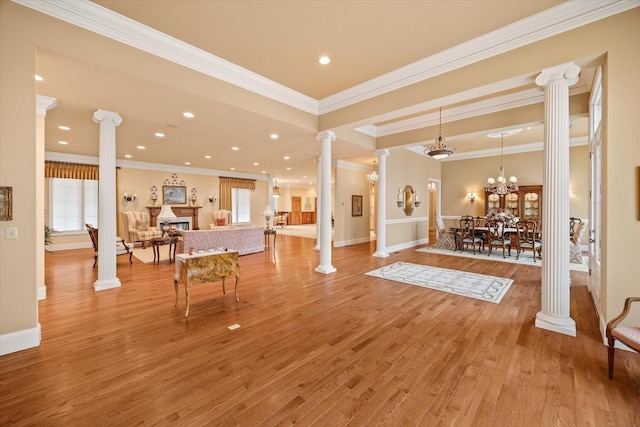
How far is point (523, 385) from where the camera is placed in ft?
6.72

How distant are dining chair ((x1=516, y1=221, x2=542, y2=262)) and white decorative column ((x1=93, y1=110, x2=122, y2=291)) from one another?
8.61 metres

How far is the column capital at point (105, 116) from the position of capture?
Answer: 422 cm

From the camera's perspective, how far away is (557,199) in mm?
2908

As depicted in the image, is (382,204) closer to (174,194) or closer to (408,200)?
(408,200)

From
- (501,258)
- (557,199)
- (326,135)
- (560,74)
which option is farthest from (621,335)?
(501,258)

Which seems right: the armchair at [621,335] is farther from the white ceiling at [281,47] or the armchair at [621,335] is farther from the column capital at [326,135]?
the column capital at [326,135]

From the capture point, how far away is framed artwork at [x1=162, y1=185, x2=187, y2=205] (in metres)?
10.1

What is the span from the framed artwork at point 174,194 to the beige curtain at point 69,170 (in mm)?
2141

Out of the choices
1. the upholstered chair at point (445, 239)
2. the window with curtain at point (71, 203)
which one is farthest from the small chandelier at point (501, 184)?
the window with curtain at point (71, 203)

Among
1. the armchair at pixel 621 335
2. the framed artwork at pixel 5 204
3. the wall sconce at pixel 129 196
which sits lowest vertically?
the armchair at pixel 621 335

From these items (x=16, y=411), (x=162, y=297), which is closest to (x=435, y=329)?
(x=16, y=411)

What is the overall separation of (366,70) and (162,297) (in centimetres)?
460

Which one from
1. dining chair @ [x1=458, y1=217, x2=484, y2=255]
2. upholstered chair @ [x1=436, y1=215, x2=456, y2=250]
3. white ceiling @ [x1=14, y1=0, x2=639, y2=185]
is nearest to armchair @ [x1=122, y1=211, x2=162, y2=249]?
white ceiling @ [x1=14, y1=0, x2=639, y2=185]

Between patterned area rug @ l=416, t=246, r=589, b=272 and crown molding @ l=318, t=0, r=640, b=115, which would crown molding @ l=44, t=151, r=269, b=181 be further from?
patterned area rug @ l=416, t=246, r=589, b=272
